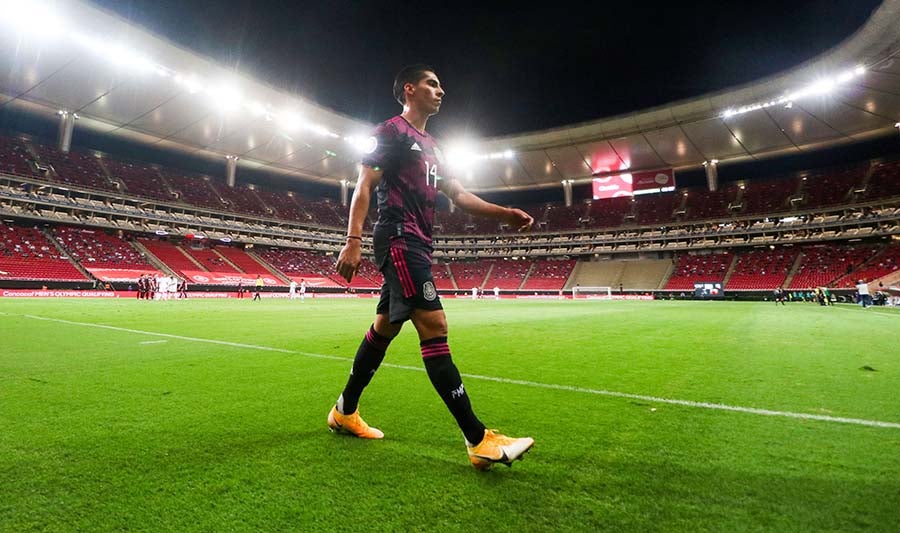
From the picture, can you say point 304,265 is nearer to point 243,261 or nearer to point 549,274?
point 243,261

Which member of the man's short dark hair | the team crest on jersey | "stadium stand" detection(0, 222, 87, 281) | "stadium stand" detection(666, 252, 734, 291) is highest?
"stadium stand" detection(666, 252, 734, 291)

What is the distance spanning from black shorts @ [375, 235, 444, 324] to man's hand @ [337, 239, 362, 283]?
0.11 meters

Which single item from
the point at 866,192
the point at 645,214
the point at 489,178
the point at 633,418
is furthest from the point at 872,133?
the point at 633,418

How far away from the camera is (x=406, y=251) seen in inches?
89.0

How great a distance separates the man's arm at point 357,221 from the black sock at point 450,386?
0.58 metres

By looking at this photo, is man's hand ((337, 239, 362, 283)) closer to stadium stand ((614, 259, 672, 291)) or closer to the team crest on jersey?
the team crest on jersey

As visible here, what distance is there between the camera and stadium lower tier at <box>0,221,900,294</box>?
31844 millimetres

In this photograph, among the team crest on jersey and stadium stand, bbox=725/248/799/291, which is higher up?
stadium stand, bbox=725/248/799/291

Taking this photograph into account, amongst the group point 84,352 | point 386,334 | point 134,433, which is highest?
point 386,334

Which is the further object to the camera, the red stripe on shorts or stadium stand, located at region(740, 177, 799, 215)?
stadium stand, located at region(740, 177, 799, 215)

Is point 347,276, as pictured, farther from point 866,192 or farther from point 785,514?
point 866,192

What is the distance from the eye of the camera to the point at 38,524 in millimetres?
1325

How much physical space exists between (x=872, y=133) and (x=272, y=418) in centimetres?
5819

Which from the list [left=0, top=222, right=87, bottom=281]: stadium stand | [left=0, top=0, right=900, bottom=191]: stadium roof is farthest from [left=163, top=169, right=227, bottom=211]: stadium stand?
[left=0, top=222, right=87, bottom=281]: stadium stand
